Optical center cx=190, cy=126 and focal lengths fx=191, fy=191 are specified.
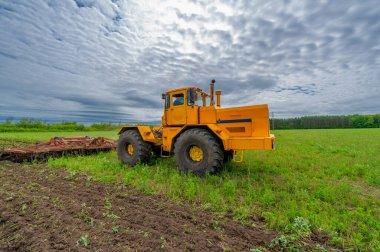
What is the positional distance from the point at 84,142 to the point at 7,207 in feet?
22.7

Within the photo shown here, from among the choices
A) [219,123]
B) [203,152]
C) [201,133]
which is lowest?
[203,152]

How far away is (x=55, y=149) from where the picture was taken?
8.34 m

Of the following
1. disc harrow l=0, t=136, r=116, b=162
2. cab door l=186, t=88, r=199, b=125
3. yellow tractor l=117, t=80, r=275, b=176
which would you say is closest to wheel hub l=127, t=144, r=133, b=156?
yellow tractor l=117, t=80, r=275, b=176

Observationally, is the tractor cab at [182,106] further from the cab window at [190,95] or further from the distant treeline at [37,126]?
the distant treeline at [37,126]

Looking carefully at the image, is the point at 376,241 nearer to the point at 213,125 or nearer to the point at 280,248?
the point at 280,248

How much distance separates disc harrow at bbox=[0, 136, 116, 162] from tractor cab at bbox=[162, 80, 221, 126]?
5234 millimetres

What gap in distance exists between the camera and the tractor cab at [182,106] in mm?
6016

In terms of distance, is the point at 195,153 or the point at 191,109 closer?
the point at 195,153

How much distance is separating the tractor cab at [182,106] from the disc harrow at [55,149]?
17.2 ft

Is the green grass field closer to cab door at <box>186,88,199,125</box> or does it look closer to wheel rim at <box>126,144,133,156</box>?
wheel rim at <box>126,144,133,156</box>

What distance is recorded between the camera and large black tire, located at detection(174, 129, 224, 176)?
5211 mm

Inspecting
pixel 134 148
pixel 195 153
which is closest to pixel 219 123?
pixel 195 153

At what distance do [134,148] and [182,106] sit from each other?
2.35 metres

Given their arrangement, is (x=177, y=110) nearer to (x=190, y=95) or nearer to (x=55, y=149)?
(x=190, y=95)
